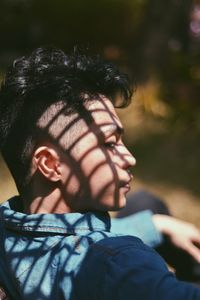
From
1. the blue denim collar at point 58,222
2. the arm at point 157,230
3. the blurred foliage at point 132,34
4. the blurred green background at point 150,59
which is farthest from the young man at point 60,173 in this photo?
the blurred foliage at point 132,34

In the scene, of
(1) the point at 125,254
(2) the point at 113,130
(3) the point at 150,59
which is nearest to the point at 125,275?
(1) the point at 125,254

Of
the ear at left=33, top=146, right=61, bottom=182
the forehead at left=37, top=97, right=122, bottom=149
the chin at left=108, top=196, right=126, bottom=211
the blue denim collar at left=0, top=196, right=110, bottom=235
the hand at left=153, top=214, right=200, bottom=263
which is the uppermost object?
the forehead at left=37, top=97, right=122, bottom=149

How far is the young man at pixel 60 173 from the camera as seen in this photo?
118cm

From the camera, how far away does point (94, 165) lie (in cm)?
126

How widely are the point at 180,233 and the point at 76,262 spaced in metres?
0.66

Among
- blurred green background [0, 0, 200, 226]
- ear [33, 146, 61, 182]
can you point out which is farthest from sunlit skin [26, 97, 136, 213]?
blurred green background [0, 0, 200, 226]

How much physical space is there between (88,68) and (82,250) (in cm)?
38

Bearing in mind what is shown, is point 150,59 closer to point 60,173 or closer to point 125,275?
point 60,173

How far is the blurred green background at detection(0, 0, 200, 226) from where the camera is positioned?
4.30 meters

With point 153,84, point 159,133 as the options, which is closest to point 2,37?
point 153,84

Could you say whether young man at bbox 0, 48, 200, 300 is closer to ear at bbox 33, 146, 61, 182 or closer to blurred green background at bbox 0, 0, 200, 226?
ear at bbox 33, 146, 61, 182

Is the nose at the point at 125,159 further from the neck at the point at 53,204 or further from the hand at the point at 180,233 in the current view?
the hand at the point at 180,233

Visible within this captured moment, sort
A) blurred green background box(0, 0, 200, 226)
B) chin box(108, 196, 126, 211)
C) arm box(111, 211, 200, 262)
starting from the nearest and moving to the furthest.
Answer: chin box(108, 196, 126, 211), arm box(111, 211, 200, 262), blurred green background box(0, 0, 200, 226)

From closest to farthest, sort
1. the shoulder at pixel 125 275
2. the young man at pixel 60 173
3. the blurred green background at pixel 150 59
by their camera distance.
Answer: the shoulder at pixel 125 275 → the young man at pixel 60 173 → the blurred green background at pixel 150 59
